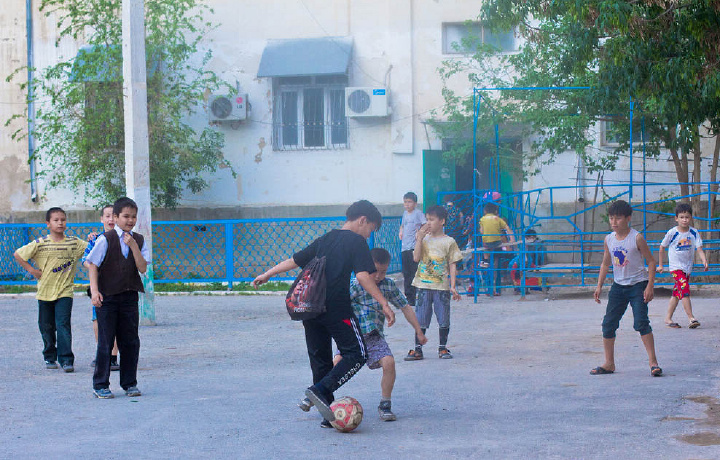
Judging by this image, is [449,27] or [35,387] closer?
[35,387]

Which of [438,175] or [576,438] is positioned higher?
[438,175]

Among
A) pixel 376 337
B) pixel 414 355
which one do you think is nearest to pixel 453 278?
pixel 414 355

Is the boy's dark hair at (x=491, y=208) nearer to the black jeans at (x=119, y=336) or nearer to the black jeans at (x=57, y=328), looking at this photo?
the black jeans at (x=57, y=328)

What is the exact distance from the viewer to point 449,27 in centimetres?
1959

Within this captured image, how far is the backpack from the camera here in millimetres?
6414

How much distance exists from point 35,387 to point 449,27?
44.0ft

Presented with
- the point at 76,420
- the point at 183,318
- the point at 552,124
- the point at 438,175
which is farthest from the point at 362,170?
the point at 76,420

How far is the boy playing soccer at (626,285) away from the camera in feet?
27.3

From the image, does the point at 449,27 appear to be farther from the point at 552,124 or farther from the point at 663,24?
the point at 663,24

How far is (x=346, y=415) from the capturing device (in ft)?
20.6

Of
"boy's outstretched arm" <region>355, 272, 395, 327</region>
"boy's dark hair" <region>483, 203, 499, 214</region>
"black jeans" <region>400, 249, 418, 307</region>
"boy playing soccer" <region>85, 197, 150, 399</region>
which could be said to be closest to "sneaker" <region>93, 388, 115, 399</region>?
"boy playing soccer" <region>85, 197, 150, 399</region>

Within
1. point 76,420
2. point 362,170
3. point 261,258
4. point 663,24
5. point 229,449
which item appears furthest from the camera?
point 362,170

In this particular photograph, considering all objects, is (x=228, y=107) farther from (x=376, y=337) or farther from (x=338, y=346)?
(x=338, y=346)

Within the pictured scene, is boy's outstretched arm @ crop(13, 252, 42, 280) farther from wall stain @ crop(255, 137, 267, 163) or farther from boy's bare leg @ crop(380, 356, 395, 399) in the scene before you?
wall stain @ crop(255, 137, 267, 163)
